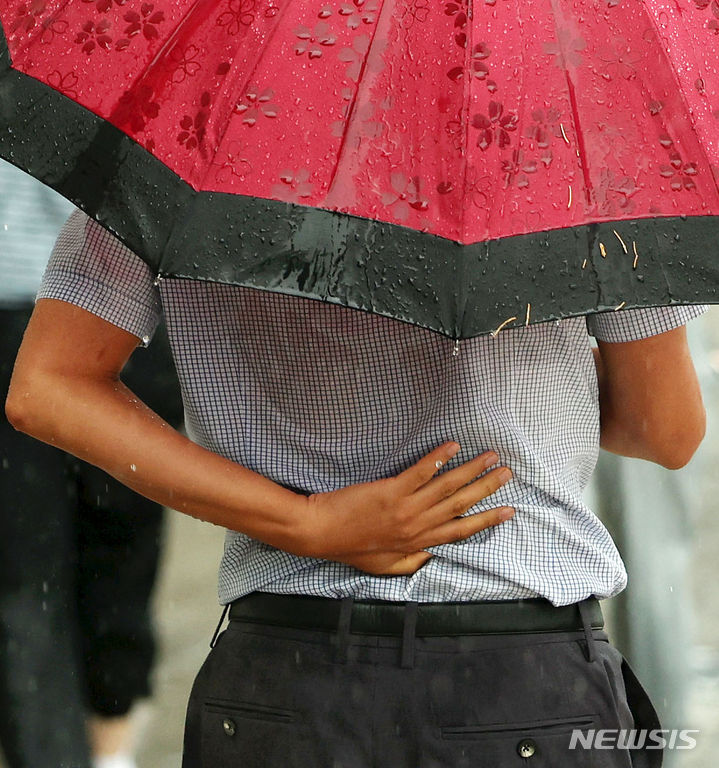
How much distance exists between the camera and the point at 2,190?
313cm

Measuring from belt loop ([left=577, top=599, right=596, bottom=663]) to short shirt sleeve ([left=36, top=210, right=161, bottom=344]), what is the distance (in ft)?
2.34

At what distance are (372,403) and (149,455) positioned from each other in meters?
0.31

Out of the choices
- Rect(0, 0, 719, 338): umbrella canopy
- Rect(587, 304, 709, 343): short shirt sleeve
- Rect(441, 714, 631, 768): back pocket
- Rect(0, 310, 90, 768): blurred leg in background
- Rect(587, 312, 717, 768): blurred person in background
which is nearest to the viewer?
Rect(0, 0, 719, 338): umbrella canopy

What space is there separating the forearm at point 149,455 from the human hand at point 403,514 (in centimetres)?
4

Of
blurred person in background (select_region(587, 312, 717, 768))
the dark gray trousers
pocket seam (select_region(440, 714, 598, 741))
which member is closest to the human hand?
the dark gray trousers

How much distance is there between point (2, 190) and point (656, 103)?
2250 mm


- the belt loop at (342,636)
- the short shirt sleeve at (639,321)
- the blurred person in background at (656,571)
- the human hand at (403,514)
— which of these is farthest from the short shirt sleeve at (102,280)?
the blurred person in background at (656,571)

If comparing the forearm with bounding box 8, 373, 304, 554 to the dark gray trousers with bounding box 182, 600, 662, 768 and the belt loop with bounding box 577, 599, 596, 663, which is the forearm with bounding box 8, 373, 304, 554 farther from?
the belt loop with bounding box 577, 599, 596, 663

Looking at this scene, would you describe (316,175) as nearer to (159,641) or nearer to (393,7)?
(393,7)

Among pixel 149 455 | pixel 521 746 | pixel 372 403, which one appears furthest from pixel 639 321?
pixel 149 455

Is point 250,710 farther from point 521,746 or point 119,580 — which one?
point 119,580

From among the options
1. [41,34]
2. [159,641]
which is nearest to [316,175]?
[41,34]

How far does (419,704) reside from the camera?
1.50m

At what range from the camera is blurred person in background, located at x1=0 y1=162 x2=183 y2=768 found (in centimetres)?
313
